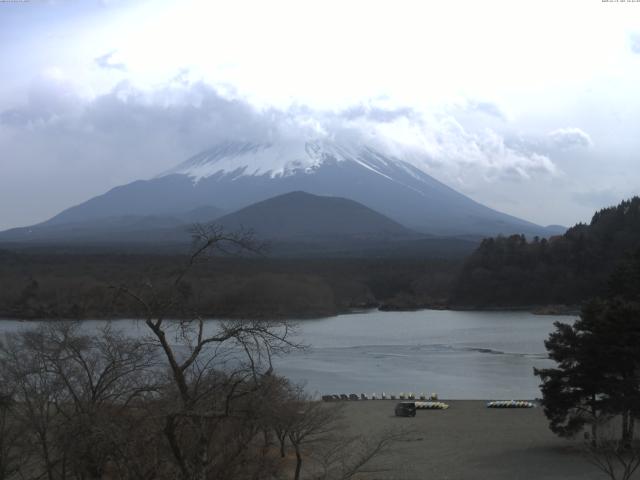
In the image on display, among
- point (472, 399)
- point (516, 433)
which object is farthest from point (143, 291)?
point (472, 399)

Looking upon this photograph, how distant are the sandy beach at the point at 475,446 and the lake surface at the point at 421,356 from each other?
233cm

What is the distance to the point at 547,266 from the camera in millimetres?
45969

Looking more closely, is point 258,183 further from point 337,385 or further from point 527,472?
point 527,472

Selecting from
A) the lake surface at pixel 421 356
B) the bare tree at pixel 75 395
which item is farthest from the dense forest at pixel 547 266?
the bare tree at pixel 75 395

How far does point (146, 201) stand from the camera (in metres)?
137

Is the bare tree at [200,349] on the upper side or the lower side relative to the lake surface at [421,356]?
upper

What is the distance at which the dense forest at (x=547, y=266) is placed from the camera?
44500 mm

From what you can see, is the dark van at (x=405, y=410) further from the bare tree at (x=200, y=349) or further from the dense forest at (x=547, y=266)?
the dense forest at (x=547, y=266)

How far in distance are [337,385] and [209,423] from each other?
1577cm

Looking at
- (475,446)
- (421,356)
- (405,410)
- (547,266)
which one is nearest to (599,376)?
(475,446)

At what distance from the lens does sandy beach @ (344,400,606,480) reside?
33.8 ft

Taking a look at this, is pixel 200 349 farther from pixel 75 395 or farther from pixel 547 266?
pixel 547 266

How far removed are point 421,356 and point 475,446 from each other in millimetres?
13073

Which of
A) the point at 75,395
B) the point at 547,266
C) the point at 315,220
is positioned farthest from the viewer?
the point at 315,220
